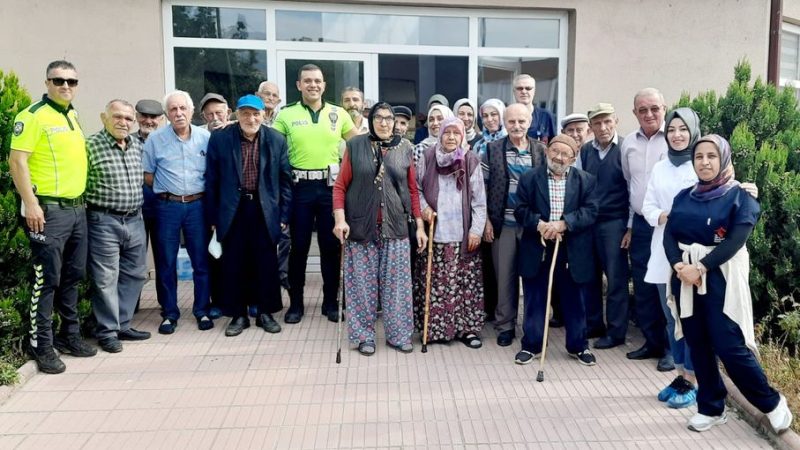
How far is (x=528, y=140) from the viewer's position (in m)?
5.01

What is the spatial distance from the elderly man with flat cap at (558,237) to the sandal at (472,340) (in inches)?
15.2

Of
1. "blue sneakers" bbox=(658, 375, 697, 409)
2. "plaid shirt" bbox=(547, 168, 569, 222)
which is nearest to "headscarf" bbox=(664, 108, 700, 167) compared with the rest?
"plaid shirt" bbox=(547, 168, 569, 222)

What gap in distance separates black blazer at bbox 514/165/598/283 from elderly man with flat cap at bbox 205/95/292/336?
2.00m

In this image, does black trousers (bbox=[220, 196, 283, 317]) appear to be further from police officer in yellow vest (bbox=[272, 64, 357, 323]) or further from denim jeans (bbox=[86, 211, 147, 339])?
denim jeans (bbox=[86, 211, 147, 339])

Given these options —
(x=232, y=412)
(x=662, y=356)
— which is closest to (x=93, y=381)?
(x=232, y=412)

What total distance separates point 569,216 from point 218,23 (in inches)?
196

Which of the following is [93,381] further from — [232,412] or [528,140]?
[528,140]

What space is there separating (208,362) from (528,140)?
297cm

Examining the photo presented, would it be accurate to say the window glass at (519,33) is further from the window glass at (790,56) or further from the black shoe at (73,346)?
the black shoe at (73,346)

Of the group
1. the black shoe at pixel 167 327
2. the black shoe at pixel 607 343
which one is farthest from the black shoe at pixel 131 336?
the black shoe at pixel 607 343

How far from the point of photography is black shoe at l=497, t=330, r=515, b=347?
5.09 m

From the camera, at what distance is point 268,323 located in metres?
5.44

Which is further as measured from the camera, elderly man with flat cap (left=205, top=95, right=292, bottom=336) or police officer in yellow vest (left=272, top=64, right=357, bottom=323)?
police officer in yellow vest (left=272, top=64, right=357, bottom=323)

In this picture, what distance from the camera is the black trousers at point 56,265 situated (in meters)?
4.38
